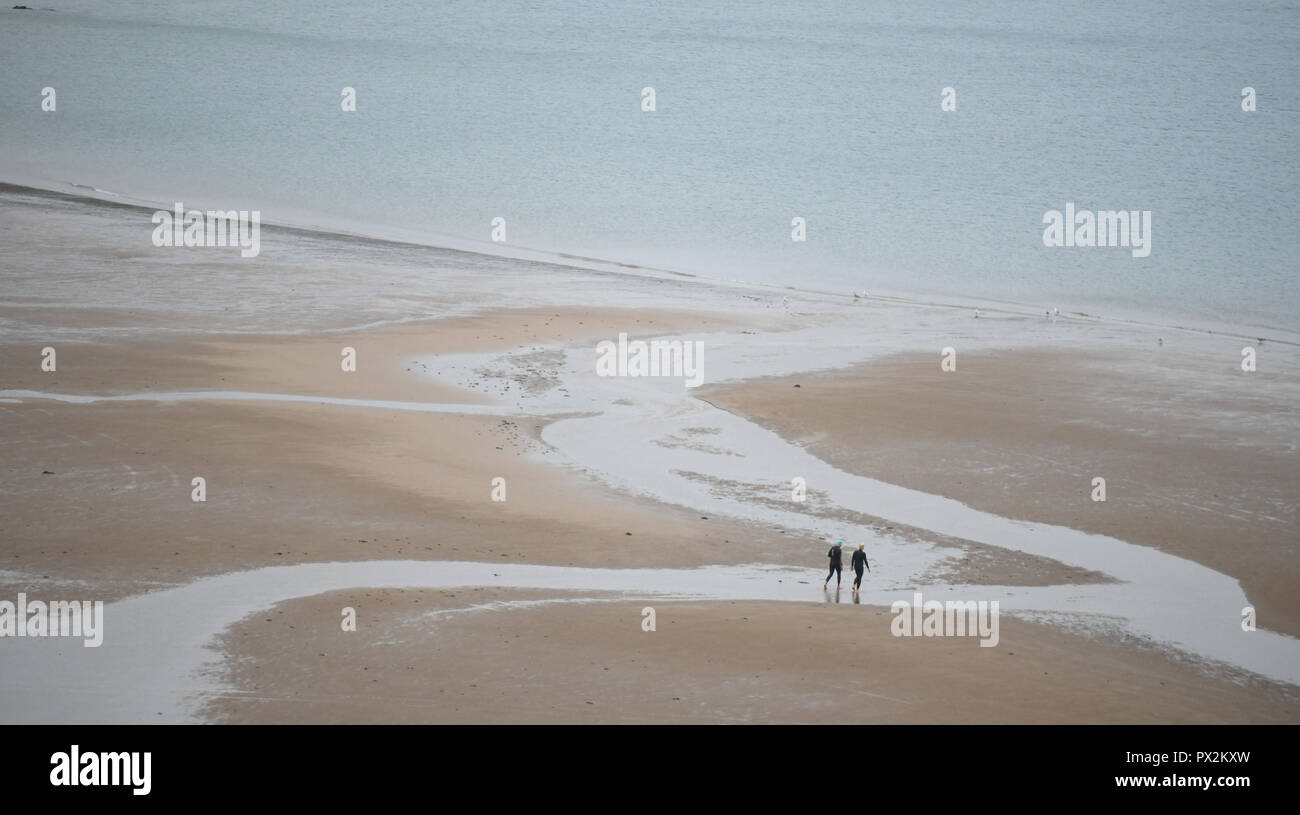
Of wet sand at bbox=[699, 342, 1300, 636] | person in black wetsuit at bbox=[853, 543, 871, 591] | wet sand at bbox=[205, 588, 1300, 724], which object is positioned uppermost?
wet sand at bbox=[699, 342, 1300, 636]

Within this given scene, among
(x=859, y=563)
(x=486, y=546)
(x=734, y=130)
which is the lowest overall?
(x=859, y=563)

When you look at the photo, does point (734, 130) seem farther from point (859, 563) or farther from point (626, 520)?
point (859, 563)

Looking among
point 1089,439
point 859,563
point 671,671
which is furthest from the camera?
point 1089,439

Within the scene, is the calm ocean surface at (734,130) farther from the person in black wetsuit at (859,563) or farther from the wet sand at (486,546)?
the person in black wetsuit at (859,563)

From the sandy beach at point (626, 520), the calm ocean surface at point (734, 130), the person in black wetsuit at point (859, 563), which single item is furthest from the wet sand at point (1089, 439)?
the calm ocean surface at point (734, 130)

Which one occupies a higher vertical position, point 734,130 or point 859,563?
point 734,130

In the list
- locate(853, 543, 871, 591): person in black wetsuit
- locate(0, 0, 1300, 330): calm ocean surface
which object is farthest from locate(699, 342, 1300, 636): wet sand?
locate(0, 0, 1300, 330): calm ocean surface

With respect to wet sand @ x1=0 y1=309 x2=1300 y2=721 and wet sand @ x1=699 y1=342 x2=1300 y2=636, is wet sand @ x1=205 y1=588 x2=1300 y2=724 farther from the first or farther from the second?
wet sand @ x1=699 y1=342 x2=1300 y2=636

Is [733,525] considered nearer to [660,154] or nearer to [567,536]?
[567,536]

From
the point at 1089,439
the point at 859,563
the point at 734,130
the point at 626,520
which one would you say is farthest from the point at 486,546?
the point at 734,130
